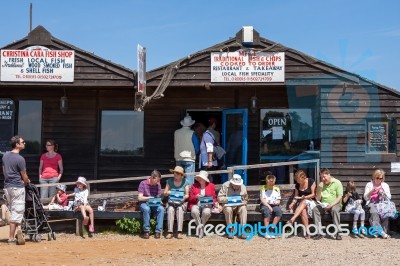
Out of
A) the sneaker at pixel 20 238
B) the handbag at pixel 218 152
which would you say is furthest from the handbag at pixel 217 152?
the sneaker at pixel 20 238

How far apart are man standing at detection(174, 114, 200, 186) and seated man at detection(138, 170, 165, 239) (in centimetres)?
125

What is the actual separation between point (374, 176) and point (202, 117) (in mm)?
4866

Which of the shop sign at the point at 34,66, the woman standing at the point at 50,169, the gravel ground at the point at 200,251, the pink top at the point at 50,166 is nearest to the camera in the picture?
the gravel ground at the point at 200,251

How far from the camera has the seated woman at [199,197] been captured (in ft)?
36.0

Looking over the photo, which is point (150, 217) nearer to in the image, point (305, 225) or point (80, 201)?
point (80, 201)

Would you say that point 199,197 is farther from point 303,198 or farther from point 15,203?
point 15,203

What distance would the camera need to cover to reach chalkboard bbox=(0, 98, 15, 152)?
13.5m

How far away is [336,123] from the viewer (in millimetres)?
12227

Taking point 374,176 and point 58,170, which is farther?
point 58,170

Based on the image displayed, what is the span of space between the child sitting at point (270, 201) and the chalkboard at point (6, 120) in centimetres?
607

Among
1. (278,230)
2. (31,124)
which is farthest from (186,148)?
(31,124)

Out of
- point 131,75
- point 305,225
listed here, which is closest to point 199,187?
point 305,225

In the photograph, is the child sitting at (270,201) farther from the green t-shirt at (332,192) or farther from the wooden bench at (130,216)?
the green t-shirt at (332,192)

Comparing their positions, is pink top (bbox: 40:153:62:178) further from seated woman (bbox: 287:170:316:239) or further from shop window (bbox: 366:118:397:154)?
shop window (bbox: 366:118:397:154)
